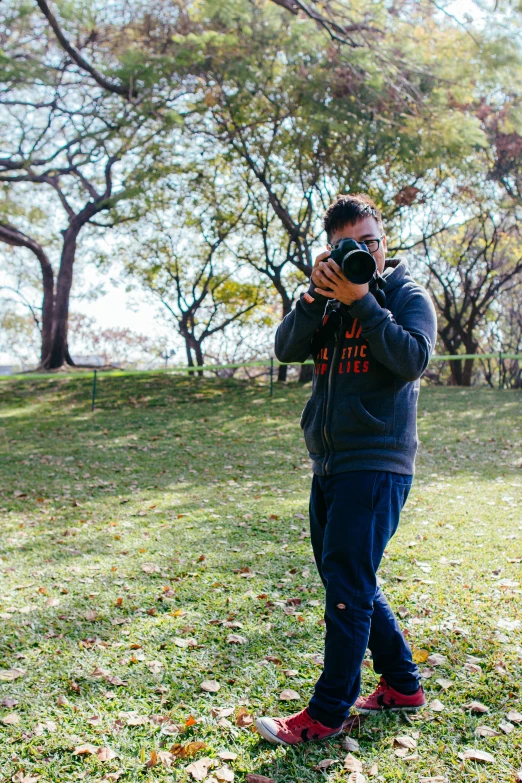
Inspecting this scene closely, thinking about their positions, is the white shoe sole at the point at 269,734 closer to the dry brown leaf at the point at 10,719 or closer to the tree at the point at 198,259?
the dry brown leaf at the point at 10,719

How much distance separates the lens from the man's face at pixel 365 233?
92.5 inches

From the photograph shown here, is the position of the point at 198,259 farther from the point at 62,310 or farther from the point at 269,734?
the point at 269,734

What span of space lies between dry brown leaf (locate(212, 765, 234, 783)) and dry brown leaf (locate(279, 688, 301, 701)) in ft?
1.70

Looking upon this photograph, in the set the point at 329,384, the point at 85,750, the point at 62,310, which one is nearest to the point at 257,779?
the point at 85,750

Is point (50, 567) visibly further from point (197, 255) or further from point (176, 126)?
point (197, 255)

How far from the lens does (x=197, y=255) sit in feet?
77.4

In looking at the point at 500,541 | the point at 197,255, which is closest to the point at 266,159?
the point at 197,255

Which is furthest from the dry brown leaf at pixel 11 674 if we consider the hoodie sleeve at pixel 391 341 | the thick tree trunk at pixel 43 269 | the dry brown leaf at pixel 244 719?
the thick tree trunk at pixel 43 269

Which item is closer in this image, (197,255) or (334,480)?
(334,480)

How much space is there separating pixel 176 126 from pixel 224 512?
11946mm

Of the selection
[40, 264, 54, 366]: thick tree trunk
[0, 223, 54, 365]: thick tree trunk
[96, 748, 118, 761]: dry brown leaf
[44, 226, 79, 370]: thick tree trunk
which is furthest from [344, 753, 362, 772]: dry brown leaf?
[40, 264, 54, 366]: thick tree trunk

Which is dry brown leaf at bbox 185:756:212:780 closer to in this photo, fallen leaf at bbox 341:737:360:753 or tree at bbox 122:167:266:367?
fallen leaf at bbox 341:737:360:753

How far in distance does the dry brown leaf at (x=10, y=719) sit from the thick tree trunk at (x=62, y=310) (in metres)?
15.9

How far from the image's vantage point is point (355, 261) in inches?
84.7
